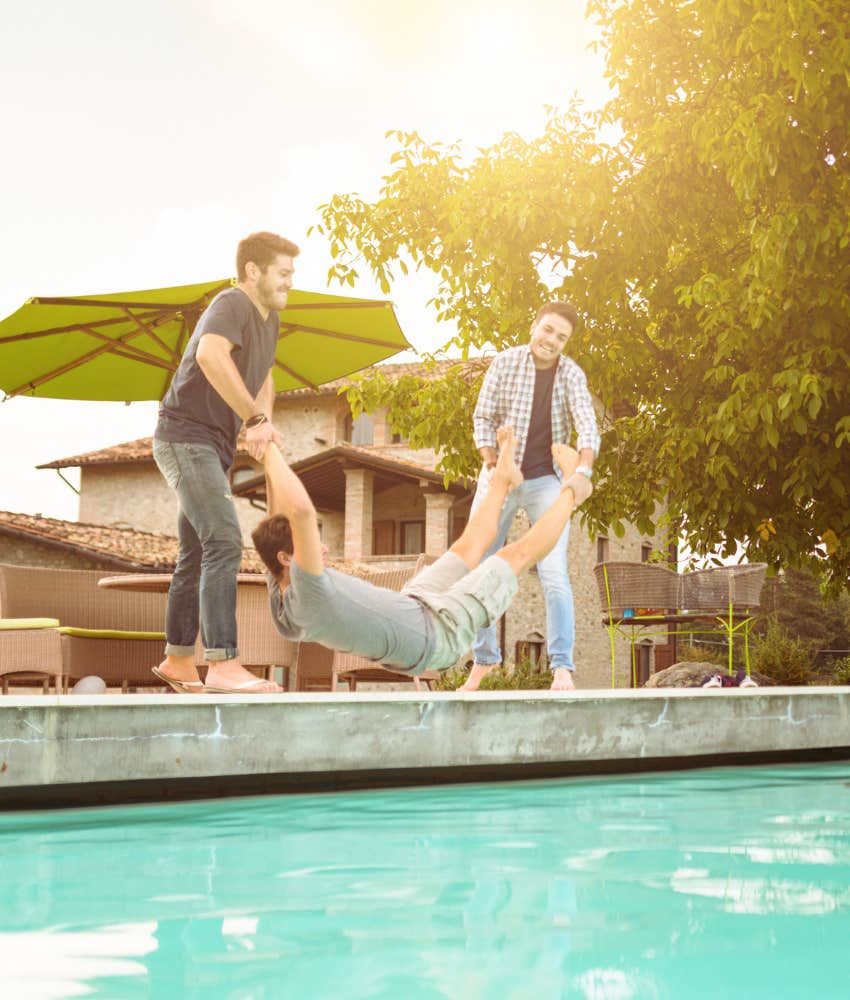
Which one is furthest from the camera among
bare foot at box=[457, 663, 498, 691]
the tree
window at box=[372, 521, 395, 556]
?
window at box=[372, 521, 395, 556]

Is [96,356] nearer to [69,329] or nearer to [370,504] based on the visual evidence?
[69,329]

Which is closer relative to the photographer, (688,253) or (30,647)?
(30,647)

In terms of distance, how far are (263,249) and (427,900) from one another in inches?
113

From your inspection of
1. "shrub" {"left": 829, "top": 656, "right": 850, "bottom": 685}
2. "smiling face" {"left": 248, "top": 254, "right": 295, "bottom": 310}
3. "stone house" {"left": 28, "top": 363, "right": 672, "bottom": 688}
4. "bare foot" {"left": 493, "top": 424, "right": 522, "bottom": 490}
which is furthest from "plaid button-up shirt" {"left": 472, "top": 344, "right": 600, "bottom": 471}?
"stone house" {"left": 28, "top": 363, "right": 672, "bottom": 688}

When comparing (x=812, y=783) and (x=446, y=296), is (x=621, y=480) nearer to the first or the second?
(x=446, y=296)

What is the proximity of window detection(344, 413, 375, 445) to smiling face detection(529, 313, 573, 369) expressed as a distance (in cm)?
2920

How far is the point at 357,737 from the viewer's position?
4512 millimetres

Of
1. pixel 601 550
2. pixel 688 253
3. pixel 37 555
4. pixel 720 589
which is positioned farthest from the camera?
pixel 601 550

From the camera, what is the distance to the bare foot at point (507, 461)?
16.7 feet

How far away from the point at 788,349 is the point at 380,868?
6.55 m

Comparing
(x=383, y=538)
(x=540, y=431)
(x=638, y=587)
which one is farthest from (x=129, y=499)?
(x=540, y=431)

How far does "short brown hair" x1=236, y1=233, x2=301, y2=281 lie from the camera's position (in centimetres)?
Answer: 472

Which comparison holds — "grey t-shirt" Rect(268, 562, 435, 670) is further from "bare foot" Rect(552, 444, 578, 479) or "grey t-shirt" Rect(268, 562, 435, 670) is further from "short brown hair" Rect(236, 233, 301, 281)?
"short brown hair" Rect(236, 233, 301, 281)

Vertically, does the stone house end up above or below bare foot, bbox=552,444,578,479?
above
